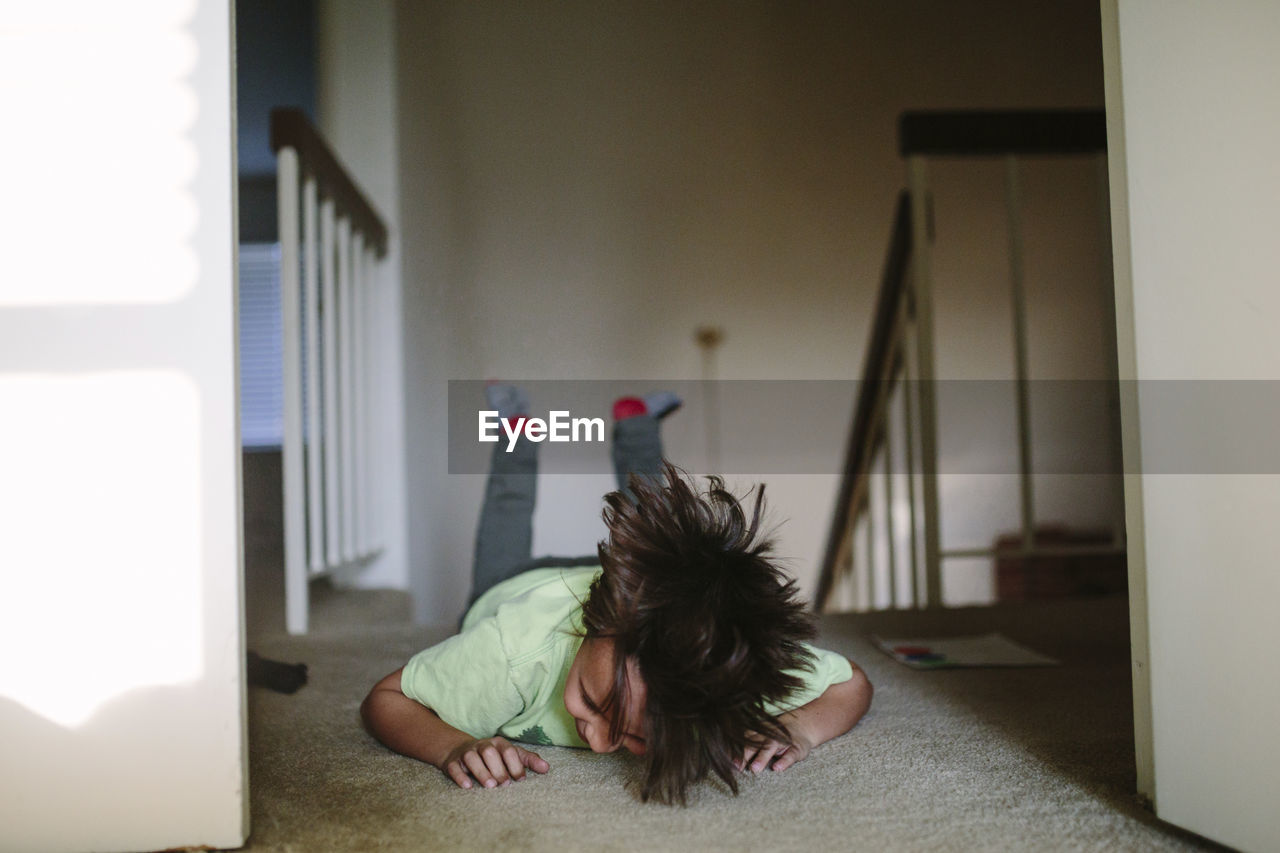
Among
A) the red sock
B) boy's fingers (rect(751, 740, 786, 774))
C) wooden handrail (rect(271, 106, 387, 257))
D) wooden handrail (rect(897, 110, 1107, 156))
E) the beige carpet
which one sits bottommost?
the beige carpet

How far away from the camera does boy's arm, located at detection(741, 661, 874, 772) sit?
0.83 metres

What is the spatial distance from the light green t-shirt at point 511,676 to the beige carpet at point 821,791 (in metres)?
0.05

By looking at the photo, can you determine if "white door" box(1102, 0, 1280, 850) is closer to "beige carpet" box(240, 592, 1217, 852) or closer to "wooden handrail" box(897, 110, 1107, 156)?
"beige carpet" box(240, 592, 1217, 852)

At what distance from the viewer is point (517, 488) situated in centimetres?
155

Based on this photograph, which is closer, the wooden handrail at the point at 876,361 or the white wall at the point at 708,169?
the wooden handrail at the point at 876,361

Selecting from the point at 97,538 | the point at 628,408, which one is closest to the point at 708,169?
the point at 628,408

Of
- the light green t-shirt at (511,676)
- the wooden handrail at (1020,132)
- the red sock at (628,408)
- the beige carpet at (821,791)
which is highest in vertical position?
the wooden handrail at (1020,132)

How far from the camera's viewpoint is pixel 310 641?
4.97ft

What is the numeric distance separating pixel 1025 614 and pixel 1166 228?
1.26 meters

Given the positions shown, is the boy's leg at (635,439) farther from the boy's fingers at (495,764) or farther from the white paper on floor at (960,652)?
the boy's fingers at (495,764)

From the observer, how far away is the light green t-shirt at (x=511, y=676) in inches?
34.2

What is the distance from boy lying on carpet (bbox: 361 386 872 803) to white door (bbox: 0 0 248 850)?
24 centimetres

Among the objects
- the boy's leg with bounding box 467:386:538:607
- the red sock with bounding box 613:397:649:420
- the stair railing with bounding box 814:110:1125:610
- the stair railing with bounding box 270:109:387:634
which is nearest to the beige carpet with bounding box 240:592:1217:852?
the boy's leg with bounding box 467:386:538:607

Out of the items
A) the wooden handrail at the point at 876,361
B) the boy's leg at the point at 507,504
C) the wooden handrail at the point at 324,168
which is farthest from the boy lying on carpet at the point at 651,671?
the wooden handrail at the point at 876,361
